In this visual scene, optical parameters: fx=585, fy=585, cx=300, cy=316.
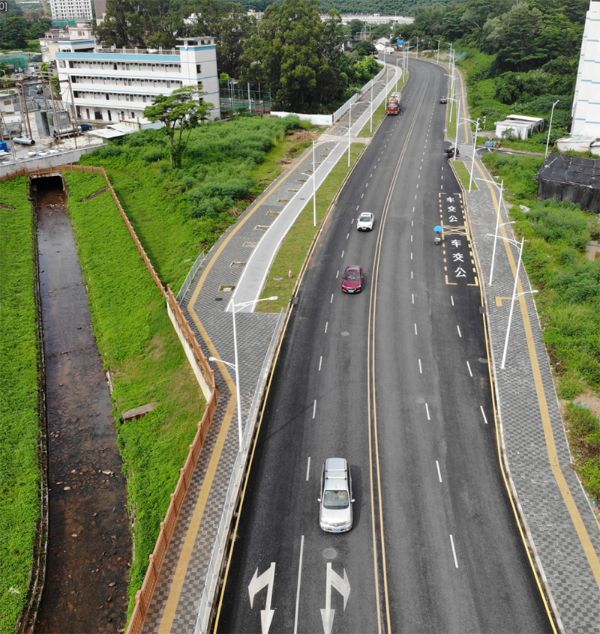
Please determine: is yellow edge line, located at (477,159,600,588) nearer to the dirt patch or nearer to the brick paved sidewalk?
the brick paved sidewalk

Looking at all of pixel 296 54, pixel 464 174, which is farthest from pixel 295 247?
pixel 296 54

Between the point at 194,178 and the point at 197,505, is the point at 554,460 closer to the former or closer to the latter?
the point at 197,505

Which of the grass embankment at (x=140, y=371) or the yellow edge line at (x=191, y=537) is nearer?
the yellow edge line at (x=191, y=537)

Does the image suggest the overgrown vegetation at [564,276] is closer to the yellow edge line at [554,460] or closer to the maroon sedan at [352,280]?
the yellow edge line at [554,460]

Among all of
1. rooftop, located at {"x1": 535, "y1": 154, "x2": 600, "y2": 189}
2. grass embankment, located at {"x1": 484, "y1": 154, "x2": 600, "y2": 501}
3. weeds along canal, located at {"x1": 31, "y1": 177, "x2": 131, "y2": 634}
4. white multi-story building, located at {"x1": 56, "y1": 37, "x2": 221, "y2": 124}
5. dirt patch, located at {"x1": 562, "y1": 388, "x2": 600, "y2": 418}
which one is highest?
white multi-story building, located at {"x1": 56, "y1": 37, "x2": 221, "y2": 124}

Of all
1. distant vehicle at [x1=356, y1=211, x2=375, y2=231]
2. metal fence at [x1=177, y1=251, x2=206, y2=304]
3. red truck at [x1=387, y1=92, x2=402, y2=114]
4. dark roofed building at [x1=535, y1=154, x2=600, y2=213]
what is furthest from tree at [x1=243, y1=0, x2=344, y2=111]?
metal fence at [x1=177, y1=251, x2=206, y2=304]

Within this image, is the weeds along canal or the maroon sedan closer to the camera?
the weeds along canal

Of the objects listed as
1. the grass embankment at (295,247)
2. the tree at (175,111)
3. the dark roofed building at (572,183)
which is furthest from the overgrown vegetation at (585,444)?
the tree at (175,111)
